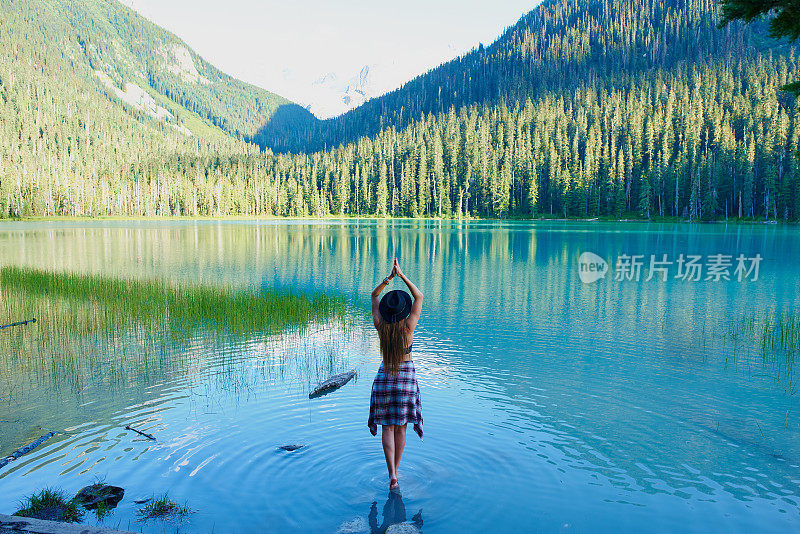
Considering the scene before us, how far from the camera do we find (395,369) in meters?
6.88

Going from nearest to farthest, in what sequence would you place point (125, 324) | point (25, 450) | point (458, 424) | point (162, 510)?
point (162, 510) → point (25, 450) → point (458, 424) → point (125, 324)

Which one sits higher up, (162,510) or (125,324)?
(125,324)

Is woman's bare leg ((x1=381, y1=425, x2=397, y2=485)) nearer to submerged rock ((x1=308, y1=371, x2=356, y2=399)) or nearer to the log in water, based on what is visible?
submerged rock ((x1=308, y1=371, x2=356, y2=399))

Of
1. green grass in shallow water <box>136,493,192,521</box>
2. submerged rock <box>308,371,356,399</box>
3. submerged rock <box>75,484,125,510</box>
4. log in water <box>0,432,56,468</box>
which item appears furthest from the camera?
submerged rock <box>308,371,356,399</box>

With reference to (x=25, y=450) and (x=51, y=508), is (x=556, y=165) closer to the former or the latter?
(x=25, y=450)

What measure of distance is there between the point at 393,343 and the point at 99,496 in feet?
13.9

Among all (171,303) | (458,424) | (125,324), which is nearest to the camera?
(458,424)

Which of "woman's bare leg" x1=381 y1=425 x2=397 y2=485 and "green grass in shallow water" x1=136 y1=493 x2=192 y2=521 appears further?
"woman's bare leg" x1=381 y1=425 x2=397 y2=485

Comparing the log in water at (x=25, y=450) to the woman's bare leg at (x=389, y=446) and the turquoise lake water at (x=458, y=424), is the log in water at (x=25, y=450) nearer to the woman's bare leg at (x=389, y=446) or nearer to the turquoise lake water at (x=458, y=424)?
the turquoise lake water at (x=458, y=424)

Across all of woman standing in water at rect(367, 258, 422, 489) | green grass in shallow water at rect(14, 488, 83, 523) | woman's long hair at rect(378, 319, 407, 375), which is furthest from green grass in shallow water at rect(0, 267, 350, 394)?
woman's long hair at rect(378, 319, 407, 375)

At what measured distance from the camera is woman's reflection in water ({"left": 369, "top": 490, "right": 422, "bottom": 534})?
21.2 ft

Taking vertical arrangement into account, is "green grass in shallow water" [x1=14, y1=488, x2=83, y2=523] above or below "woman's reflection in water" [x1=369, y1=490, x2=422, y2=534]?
above

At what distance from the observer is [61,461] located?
8.23 m

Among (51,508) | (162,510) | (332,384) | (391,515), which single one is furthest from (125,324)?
(391,515)
